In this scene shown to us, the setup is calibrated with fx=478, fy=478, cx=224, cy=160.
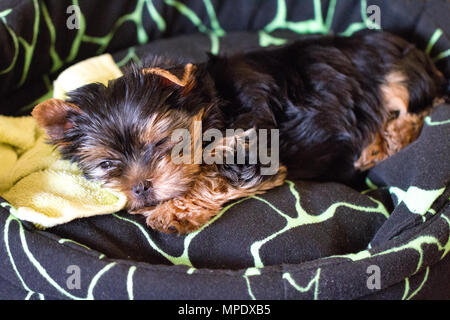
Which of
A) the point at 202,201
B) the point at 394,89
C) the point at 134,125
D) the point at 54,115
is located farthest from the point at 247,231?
the point at 394,89

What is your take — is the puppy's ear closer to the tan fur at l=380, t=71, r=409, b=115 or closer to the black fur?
the black fur

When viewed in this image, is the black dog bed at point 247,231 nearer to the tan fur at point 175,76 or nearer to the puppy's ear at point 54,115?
the puppy's ear at point 54,115

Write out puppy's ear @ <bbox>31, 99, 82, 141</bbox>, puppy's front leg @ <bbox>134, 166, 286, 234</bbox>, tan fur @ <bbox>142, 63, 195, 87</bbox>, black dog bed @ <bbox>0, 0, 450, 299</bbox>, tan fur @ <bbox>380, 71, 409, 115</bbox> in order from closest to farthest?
1. black dog bed @ <bbox>0, 0, 450, 299</bbox>
2. tan fur @ <bbox>142, 63, 195, 87</bbox>
3. puppy's ear @ <bbox>31, 99, 82, 141</bbox>
4. puppy's front leg @ <bbox>134, 166, 286, 234</bbox>
5. tan fur @ <bbox>380, 71, 409, 115</bbox>

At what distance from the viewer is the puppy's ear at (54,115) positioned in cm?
234

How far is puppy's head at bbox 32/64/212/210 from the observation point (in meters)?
2.28

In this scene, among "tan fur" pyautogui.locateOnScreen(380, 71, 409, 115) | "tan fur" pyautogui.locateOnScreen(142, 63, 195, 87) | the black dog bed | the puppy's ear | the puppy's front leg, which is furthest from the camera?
"tan fur" pyautogui.locateOnScreen(380, 71, 409, 115)

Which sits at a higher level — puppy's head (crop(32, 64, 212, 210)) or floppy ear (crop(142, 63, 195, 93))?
floppy ear (crop(142, 63, 195, 93))

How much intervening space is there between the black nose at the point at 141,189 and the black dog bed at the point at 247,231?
248mm

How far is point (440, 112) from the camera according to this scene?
2.93 m

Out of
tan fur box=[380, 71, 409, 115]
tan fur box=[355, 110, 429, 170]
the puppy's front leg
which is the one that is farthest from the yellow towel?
tan fur box=[380, 71, 409, 115]

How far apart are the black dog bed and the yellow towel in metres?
0.08

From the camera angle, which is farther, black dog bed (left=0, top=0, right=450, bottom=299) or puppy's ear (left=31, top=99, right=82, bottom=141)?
puppy's ear (left=31, top=99, right=82, bottom=141)

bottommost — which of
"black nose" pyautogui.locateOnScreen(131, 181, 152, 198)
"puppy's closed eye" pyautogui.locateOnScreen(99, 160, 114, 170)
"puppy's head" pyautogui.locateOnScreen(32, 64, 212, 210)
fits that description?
"black nose" pyautogui.locateOnScreen(131, 181, 152, 198)
